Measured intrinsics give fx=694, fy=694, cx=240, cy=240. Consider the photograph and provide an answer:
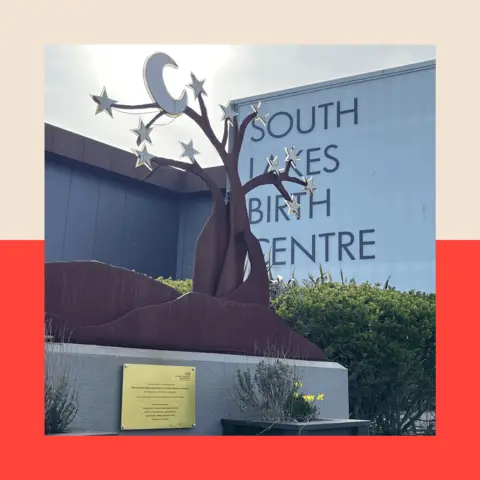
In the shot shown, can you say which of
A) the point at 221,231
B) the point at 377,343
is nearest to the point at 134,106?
the point at 221,231

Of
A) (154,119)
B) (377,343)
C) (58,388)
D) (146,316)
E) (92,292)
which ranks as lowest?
(58,388)

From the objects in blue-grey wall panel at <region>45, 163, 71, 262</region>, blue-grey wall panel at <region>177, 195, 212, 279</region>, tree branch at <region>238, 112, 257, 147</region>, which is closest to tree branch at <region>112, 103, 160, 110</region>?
tree branch at <region>238, 112, 257, 147</region>

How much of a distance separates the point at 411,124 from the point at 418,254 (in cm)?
277

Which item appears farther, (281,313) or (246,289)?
(281,313)

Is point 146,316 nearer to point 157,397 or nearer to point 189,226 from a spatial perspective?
point 157,397

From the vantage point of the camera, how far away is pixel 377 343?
9328 millimetres

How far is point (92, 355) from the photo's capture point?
6.25 metres

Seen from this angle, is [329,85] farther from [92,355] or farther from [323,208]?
[92,355]

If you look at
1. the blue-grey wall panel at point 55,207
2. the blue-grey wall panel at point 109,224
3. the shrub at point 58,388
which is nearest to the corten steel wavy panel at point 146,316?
the shrub at point 58,388

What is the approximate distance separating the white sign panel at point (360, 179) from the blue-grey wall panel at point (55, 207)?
4503 mm

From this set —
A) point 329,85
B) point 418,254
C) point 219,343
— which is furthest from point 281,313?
point 329,85

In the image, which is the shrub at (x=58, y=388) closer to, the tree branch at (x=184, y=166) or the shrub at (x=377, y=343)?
the tree branch at (x=184, y=166)

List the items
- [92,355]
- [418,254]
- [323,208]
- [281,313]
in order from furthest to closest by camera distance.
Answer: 1. [323,208]
2. [418,254]
3. [281,313]
4. [92,355]

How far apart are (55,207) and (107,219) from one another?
1.44m
